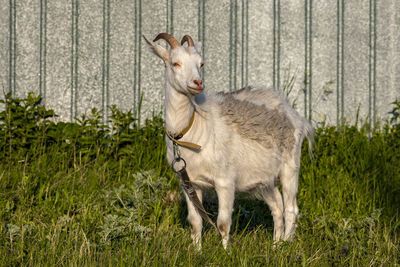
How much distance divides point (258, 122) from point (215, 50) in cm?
245

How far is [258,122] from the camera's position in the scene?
4215 mm

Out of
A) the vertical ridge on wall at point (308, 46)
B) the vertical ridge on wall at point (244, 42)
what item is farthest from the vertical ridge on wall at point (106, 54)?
the vertical ridge on wall at point (308, 46)

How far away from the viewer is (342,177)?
5.27 m

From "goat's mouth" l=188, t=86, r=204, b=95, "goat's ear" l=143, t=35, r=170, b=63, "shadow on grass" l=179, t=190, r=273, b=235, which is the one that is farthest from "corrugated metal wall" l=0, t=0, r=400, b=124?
"goat's mouth" l=188, t=86, r=204, b=95

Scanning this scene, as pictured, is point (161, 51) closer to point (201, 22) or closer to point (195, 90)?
point (195, 90)

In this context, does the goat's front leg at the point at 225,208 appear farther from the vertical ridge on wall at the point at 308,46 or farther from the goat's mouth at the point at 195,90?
the vertical ridge on wall at the point at 308,46

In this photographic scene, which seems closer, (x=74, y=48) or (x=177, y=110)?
(x=177, y=110)

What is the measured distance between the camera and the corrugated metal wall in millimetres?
6312

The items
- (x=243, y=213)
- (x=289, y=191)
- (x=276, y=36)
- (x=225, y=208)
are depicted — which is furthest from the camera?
(x=276, y=36)

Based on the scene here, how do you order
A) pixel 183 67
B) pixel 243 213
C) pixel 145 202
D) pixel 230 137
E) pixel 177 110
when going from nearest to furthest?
pixel 183 67, pixel 177 110, pixel 230 137, pixel 145 202, pixel 243 213

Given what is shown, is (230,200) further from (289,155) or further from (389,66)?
(389,66)

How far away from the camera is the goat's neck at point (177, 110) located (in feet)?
12.0

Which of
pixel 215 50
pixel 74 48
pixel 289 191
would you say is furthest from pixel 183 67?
pixel 74 48

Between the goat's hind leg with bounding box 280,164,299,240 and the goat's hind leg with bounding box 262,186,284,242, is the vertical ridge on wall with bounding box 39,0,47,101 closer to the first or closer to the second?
the goat's hind leg with bounding box 262,186,284,242
